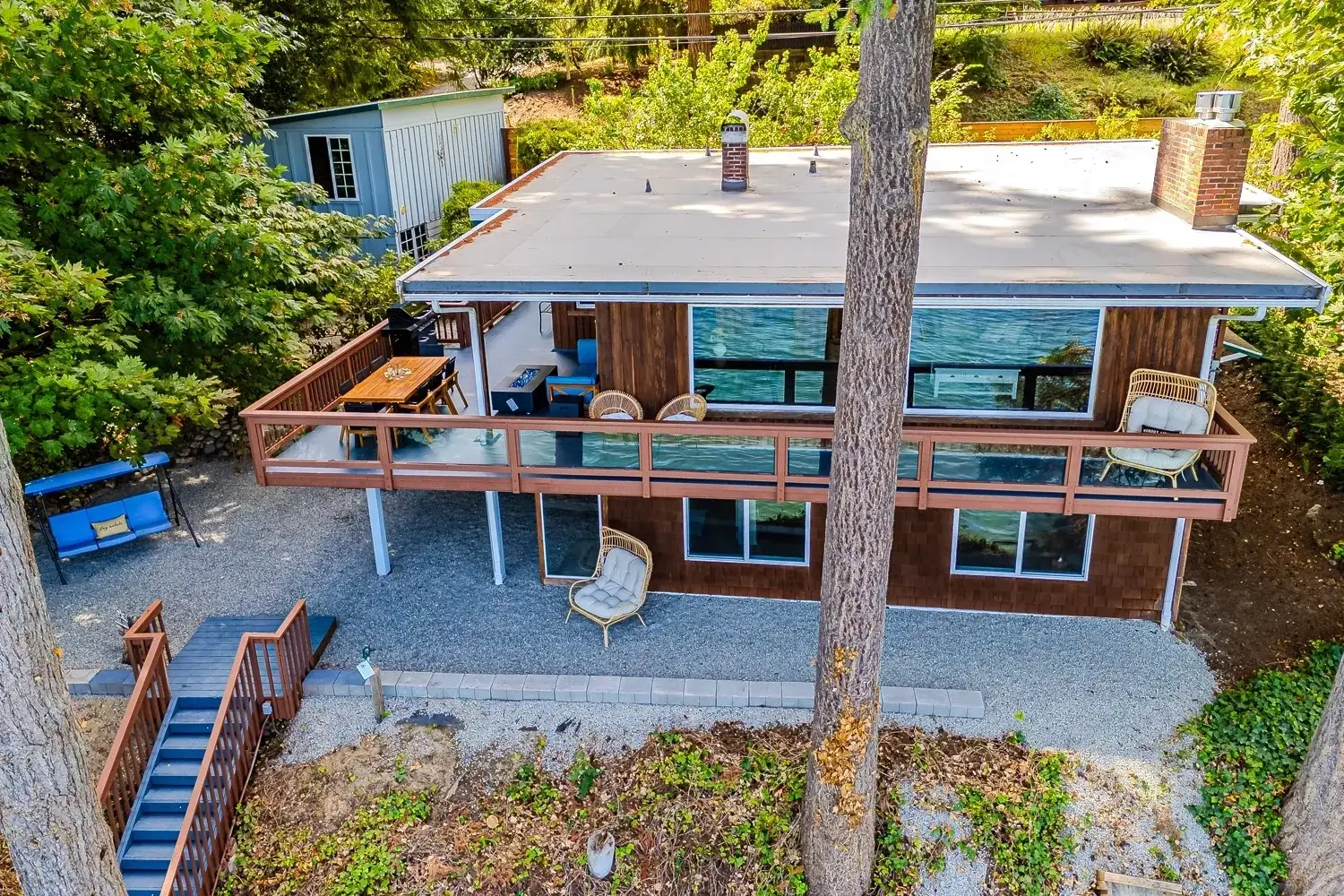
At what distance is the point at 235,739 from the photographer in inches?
380

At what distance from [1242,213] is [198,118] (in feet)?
50.5

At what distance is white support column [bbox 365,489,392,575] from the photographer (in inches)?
478

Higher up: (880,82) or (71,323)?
(880,82)

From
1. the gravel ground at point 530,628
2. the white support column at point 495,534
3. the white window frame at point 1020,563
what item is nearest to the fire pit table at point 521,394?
the white support column at point 495,534

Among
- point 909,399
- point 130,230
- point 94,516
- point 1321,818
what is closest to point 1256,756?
point 1321,818

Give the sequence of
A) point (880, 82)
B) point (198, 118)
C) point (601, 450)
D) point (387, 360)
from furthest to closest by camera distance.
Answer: point (198, 118)
point (387, 360)
point (601, 450)
point (880, 82)

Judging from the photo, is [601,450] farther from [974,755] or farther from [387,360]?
[974,755]

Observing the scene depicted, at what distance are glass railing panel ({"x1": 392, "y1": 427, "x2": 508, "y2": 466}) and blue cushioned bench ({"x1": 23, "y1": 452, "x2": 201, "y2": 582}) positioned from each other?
4.28 metres

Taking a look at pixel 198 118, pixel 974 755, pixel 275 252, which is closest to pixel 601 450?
pixel 974 755

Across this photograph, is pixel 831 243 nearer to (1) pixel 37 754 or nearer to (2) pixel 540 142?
(1) pixel 37 754

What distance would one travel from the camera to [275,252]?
1433 centimetres

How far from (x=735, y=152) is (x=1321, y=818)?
10807 mm

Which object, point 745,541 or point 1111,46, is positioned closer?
point 745,541

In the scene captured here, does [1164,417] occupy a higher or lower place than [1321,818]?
higher
